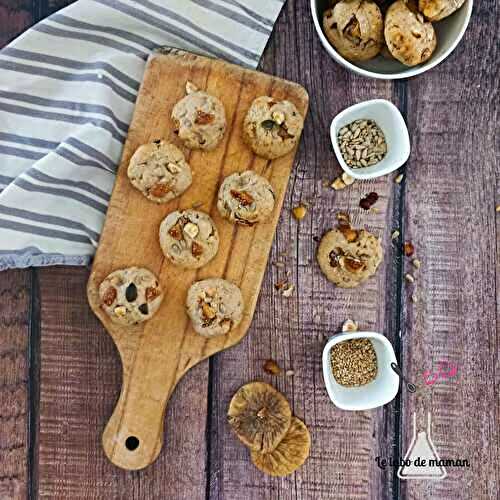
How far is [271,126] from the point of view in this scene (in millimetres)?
1382

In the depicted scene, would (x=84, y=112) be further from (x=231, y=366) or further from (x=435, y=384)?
(x=435, y=384)

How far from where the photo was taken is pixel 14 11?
4.90 feet

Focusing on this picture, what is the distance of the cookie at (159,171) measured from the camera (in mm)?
1380

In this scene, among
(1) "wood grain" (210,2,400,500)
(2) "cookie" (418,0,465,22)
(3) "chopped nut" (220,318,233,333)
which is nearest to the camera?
(2) "cookie" (418,0,465,22)

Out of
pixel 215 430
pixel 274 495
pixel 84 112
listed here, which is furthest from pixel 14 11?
pixel 274 495

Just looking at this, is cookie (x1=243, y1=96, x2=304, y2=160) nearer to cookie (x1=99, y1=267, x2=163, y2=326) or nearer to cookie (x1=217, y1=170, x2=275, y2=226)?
cookie (x1=217, y1=170, x2=275, y2=226)

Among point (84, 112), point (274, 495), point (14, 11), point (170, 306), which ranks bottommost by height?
point (274, 495)

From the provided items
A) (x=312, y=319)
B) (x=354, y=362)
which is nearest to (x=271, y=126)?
(x=312, y=319)

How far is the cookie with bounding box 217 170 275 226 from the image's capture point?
138cm

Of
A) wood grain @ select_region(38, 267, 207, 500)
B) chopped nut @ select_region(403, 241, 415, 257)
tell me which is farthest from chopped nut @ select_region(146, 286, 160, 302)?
chopped nut @ select_region(403, 241, 415, 257)

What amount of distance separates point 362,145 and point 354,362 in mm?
515

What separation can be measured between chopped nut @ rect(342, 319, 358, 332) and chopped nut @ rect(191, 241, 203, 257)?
1.34ft

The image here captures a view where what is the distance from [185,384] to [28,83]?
0.80 metres

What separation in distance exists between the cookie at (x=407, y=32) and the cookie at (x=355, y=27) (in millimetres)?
31
